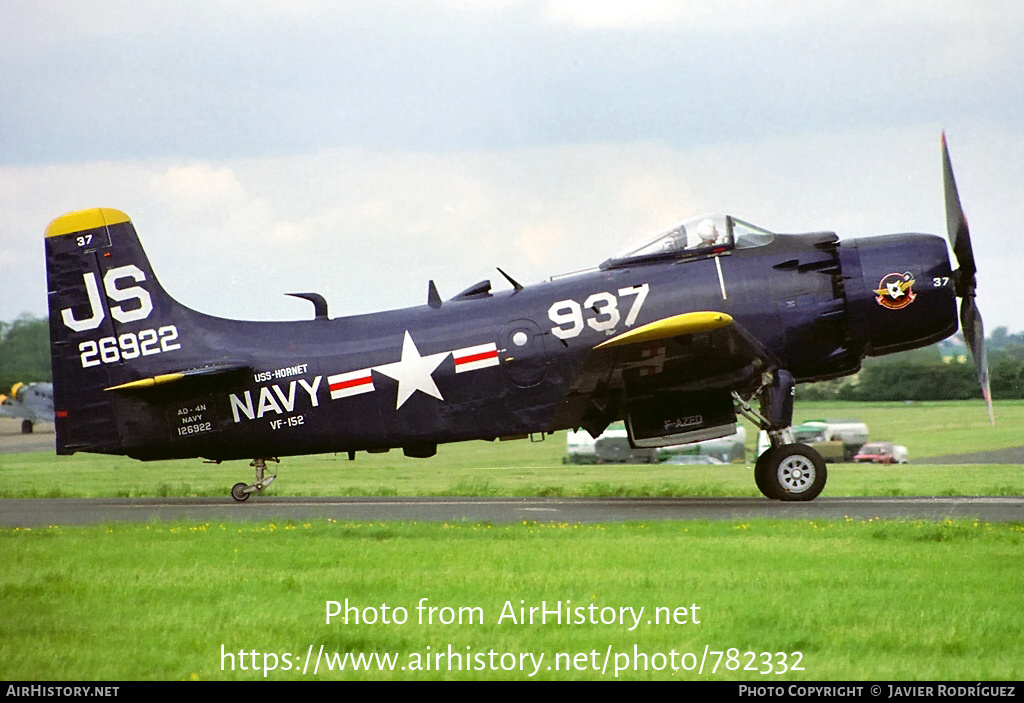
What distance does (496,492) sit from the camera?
60.3ft

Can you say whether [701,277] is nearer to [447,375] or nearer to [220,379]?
[447,375]

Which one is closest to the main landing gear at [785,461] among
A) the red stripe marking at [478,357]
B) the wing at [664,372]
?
the wing at [664,372]

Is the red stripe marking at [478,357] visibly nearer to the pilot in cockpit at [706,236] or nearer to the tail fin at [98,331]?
the pilot in cockpit at [706,236]

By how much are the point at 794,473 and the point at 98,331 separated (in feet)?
34.6

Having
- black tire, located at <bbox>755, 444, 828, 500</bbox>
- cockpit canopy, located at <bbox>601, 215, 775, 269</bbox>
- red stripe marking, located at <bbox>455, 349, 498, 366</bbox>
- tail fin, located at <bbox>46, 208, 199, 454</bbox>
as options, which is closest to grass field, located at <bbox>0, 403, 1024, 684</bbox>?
black tire, located at <bbox>755, 444, 828, 500</bbox>

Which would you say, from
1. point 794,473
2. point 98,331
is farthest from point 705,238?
point 98,331

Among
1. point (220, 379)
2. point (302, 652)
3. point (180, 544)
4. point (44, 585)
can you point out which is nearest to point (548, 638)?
point (302, 652)

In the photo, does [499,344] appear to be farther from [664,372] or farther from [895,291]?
[895,291]

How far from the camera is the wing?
16141 mm

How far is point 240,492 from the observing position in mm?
17719

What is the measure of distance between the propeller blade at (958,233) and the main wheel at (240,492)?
35.9 ft

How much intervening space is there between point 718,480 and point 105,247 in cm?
1031

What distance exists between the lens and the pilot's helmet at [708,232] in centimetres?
1664

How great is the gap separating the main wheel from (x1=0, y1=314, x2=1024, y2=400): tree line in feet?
12.8
